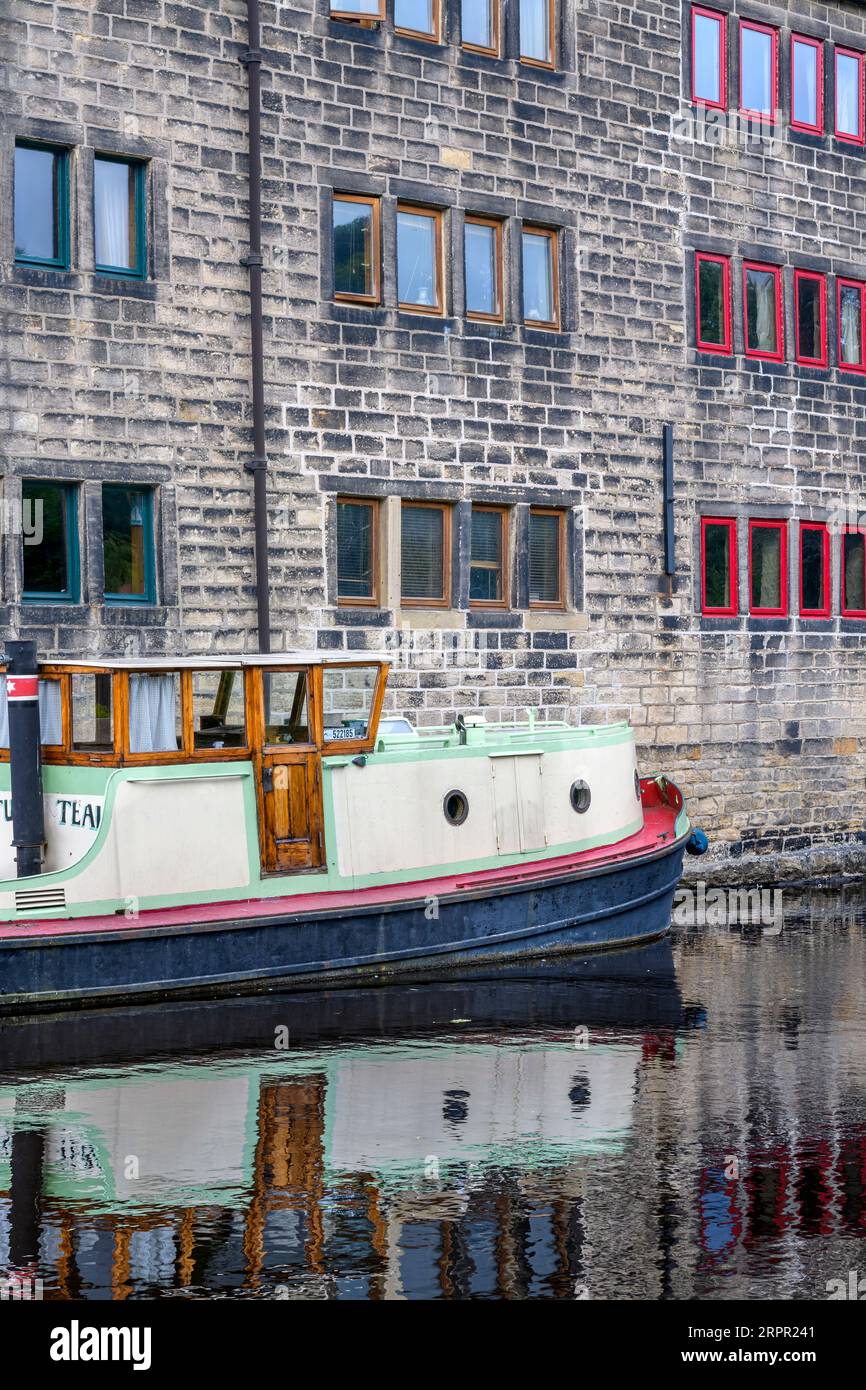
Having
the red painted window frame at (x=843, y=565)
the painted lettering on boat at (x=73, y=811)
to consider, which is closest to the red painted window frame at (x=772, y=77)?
the red painted window frame at (x=843, y=565)

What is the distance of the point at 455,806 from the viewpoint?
1562cm

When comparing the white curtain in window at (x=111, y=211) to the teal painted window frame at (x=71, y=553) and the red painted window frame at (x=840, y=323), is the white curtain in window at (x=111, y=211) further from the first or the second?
the red painted window frame at (x=840, y=323)

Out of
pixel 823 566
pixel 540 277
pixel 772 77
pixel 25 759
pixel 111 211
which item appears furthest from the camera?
pixel 823 566

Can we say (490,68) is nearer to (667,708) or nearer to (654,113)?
(654,113)

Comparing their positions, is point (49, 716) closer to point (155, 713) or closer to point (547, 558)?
point (155, 713)

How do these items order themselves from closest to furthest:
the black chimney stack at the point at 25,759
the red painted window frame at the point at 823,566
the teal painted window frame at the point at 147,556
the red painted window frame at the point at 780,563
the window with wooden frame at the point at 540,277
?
the black chimney stack at the point at 25,759, the teal painted window frame at the point at 147,556, the window with wooden frame at the point at 540,277, the red painted window frame at the point at 780,563, the red painted window frame at the point at 823,566

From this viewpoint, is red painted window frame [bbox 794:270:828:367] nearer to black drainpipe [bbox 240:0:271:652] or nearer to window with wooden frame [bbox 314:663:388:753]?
black drainpipe [bbox 240:0:271:652]

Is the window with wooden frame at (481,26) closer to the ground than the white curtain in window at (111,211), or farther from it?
farther from it

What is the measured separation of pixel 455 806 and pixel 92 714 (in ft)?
10.2

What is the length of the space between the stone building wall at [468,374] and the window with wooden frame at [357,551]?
7.9 inches

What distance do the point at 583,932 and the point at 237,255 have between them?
7.37 m

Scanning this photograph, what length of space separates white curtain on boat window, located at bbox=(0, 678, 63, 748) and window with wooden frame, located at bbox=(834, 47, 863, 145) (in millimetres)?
15633

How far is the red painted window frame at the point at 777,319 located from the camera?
24.4 meters

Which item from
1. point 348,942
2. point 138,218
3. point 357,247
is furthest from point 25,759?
point 357,247
